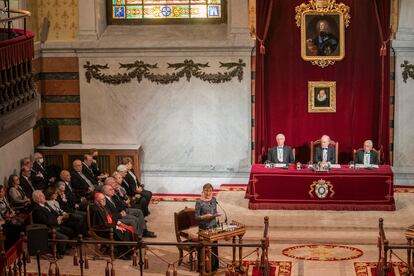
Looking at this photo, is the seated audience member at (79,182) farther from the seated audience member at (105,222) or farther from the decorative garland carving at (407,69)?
the decorative garland carving at (407,69)

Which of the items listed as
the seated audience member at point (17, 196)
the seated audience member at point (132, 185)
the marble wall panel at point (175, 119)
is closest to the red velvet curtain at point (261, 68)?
the marble wall panel at point (175, 119)

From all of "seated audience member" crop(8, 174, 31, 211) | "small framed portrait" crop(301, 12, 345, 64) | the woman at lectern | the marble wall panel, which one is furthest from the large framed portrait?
"seated audience member" crop(8, 174, 31, 211)

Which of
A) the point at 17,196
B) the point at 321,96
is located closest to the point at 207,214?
the point at 17,196

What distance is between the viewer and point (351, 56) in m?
17.0

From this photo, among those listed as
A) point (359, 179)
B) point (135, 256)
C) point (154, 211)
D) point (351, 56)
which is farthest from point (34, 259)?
point (351, 56)

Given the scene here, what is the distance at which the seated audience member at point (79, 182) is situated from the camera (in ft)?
51.9

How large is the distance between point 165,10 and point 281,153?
366cm

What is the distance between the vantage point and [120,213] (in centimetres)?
1441

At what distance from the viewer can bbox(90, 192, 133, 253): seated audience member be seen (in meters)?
13.6

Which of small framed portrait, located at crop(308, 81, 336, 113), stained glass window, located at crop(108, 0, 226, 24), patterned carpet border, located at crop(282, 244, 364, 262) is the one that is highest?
stained glass window, located at crop(108, 0, 226, 24)

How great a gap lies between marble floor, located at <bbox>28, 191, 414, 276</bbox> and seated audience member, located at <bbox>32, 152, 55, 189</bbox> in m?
1.91

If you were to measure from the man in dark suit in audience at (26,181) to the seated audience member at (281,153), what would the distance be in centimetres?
412

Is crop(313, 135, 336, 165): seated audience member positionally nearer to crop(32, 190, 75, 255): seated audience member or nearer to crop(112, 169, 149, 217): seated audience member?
crop(112, 169, 149, 217): seated audience member

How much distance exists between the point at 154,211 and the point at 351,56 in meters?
4.50
